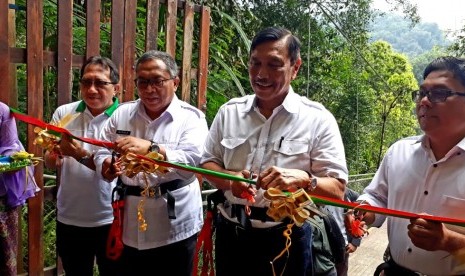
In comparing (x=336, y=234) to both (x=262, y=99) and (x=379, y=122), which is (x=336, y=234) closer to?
(x=262, y=99)

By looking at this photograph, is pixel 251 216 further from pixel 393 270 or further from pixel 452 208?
pixel 452 208

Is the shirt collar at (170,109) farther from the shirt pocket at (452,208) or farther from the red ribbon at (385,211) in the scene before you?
the shirt pocket at (452,208)

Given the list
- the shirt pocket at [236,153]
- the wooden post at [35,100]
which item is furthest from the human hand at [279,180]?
the wooden post at [35,100]

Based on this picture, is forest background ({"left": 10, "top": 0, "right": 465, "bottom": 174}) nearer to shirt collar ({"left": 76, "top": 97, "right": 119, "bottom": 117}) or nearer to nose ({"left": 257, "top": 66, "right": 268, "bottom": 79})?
shirt collar ({"left": 76, "top": 97, "right": 119, "bottom": 117})

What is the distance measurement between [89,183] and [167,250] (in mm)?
623

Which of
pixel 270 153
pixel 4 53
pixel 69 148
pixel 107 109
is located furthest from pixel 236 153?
pixel 4 53

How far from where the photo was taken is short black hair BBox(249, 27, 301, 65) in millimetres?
1860

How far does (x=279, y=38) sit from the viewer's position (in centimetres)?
186

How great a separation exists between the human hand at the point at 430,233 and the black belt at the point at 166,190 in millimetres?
1208

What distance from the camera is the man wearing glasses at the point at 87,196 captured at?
245 centimetres

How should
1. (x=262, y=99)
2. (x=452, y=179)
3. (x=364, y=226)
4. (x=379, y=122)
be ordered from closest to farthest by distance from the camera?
(x=452, y=179)
(x=364, y=226)
(x=262, y=99)
(x=379, y=122)

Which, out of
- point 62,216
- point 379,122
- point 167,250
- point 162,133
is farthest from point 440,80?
point 379,122

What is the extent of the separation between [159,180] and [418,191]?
127 cm

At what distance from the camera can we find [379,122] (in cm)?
Result: 1161
